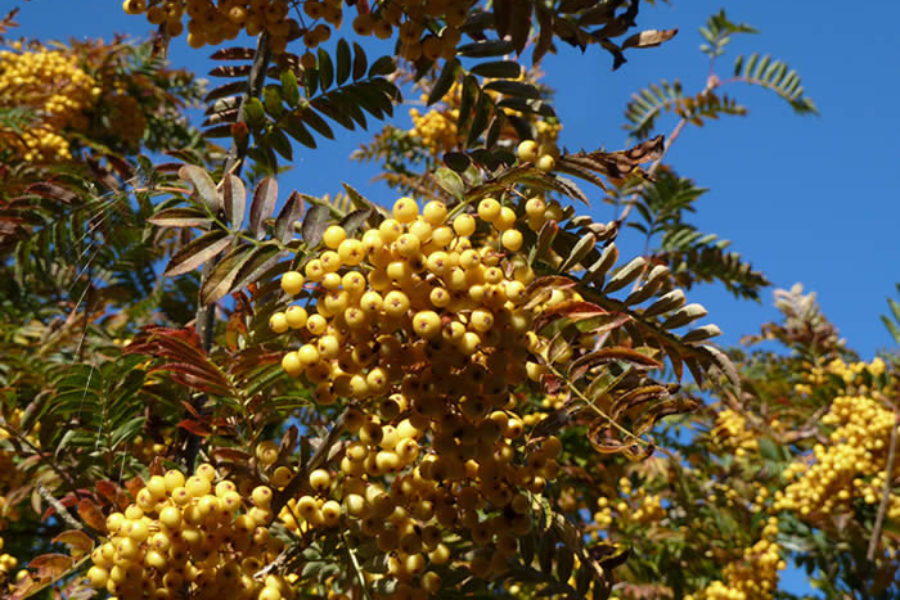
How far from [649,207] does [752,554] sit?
68.5 inches

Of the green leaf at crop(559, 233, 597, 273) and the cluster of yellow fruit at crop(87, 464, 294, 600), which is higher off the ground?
the green leaf at crop(559, 233, 597, 273)

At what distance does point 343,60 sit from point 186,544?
1126 millimetres

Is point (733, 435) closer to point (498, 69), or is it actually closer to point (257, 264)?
point (498, 69)

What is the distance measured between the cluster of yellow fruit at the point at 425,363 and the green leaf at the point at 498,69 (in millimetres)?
441

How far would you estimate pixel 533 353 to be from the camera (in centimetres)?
127

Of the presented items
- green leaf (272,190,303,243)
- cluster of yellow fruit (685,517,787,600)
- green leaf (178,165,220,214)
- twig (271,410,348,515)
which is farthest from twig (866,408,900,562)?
green leaf (178,165,220,214)

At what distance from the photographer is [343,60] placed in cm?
175

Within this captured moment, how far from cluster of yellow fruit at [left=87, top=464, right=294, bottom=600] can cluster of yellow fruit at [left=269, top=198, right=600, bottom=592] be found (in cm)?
18

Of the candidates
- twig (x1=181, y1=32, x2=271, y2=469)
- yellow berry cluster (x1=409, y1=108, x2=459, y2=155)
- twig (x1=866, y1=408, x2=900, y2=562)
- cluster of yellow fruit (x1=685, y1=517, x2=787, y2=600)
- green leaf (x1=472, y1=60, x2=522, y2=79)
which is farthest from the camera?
yellow berry cluster (x1=409, y1=108, x2=459, y2=155)

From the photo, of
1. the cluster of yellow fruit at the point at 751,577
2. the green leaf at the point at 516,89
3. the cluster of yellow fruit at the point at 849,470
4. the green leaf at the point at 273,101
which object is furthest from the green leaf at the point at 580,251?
the cluster of yellow fruit at the point at 849,470

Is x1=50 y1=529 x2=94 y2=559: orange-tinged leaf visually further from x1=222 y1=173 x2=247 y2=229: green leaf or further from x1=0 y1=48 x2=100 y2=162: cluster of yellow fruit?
x1=0 y1=48 x2=100 y2=162: cluster of yellow fruit

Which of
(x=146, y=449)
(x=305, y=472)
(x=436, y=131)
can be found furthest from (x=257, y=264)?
(x=436, y=131)

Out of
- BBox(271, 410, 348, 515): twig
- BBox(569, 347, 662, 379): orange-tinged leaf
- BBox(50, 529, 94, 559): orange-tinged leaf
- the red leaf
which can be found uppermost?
BBox(569, 347, 662, 379): orange-tinged leaf

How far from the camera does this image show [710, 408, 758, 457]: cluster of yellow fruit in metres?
4.25
